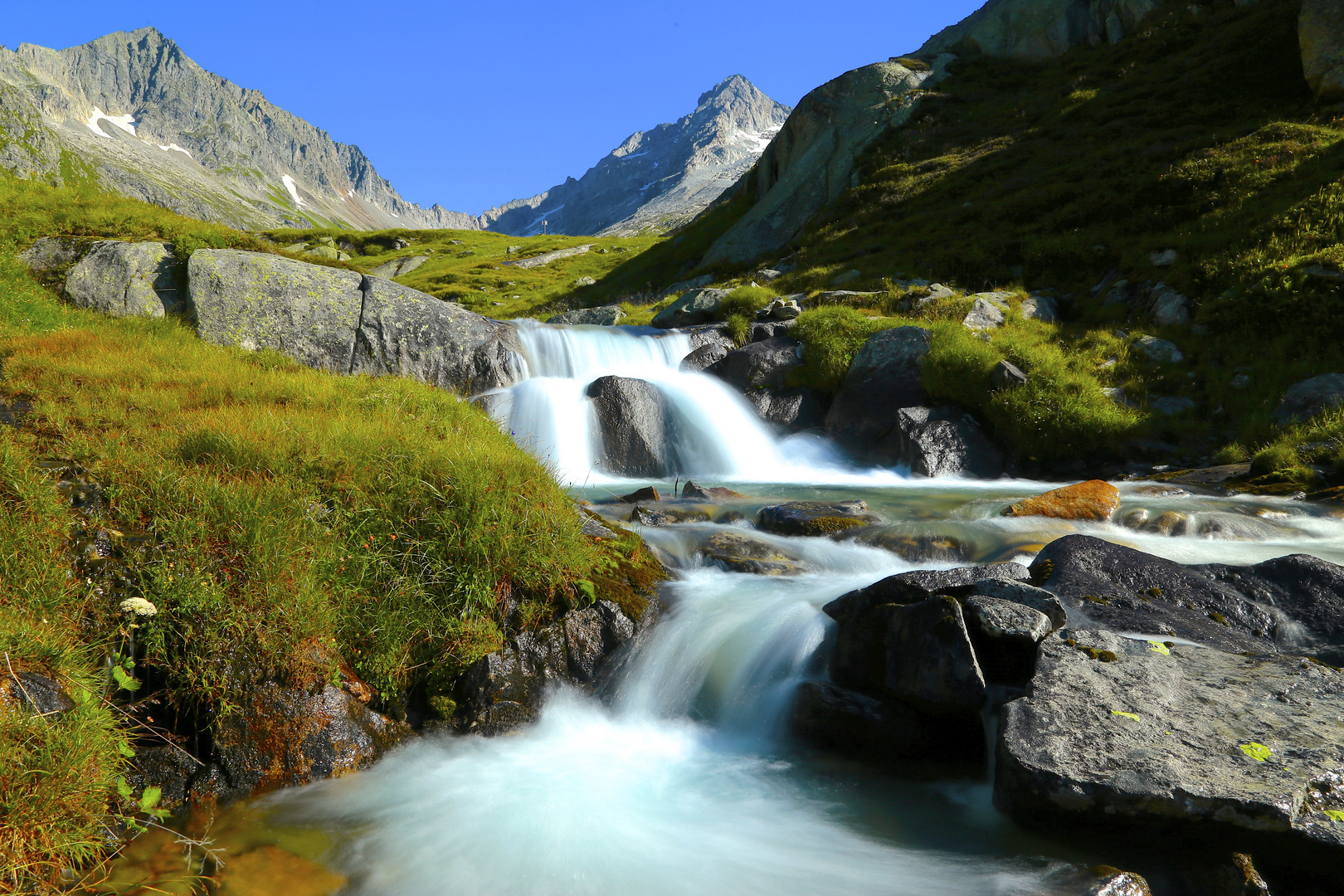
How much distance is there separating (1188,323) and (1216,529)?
1007 cm

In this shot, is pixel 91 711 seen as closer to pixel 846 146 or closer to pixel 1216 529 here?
pixel 1216 529

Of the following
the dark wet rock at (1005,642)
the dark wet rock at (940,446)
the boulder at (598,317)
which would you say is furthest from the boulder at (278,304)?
the dark wet rock at (1005,642)

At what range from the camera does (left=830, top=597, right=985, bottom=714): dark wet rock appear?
4.75 meters

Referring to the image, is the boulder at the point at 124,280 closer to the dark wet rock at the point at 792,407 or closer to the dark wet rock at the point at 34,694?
the dark wet rock at the point at 34,694

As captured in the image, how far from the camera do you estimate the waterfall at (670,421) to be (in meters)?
14.6

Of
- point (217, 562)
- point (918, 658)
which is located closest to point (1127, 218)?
point (918, 658)

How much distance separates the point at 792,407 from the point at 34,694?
15099 mm

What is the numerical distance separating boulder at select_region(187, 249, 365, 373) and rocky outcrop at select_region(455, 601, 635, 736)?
10.1 m

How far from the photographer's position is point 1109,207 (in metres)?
22.0

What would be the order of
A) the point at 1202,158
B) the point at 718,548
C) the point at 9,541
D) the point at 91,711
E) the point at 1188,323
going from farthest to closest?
the point at 1202,158 < the point at 1188,323 < the point at 718,548 < the point at 9,541 < the point at 91,711

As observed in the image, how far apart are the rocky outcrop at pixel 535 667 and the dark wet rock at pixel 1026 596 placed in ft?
9.71

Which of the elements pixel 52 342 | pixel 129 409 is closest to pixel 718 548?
pixel 129 409

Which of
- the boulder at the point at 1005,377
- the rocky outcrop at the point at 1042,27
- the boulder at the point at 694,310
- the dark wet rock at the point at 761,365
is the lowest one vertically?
the boulder at the point at 1005,377

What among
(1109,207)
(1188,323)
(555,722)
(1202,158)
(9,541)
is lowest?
(555,722)
